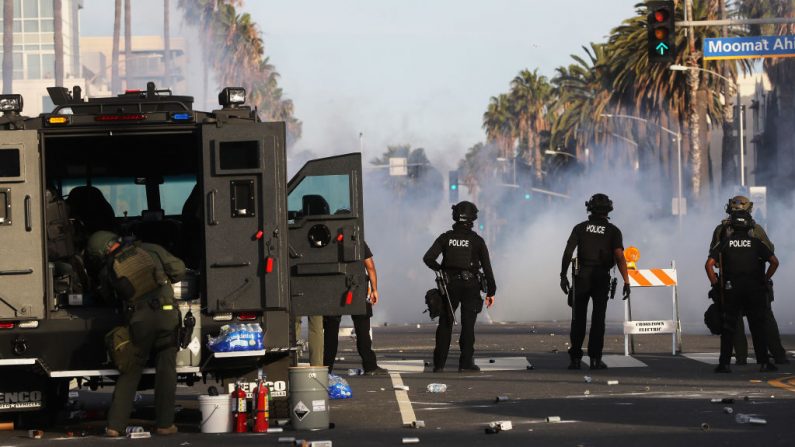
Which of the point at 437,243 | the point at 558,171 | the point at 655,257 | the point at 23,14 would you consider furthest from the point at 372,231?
the point at 23,14

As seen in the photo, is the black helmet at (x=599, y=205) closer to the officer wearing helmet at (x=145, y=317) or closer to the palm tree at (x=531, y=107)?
the officer wearing helmet at (x=145, y=317)

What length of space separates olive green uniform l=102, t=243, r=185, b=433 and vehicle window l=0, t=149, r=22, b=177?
1.10 metres

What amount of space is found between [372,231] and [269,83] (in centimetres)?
4945

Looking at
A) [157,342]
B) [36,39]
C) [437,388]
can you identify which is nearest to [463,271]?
[437,388]

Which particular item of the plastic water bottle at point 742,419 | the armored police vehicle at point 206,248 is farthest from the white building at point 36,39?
the plastic water bottle at point 742,419

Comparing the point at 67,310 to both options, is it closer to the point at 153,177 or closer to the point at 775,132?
the point at 153,177

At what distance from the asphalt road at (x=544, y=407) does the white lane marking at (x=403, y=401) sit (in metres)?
0.01

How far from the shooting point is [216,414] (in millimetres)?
13289

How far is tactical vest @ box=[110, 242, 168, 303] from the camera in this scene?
13.3 m

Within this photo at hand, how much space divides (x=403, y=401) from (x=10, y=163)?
14.0ft

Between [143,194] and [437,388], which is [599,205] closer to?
[437,388]

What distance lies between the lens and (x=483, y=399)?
15602 millimetres

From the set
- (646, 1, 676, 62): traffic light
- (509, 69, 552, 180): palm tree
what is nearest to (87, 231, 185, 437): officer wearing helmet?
(646, 1, 676, 62): traffic light

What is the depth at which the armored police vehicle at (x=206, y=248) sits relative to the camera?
1370 centimetres
